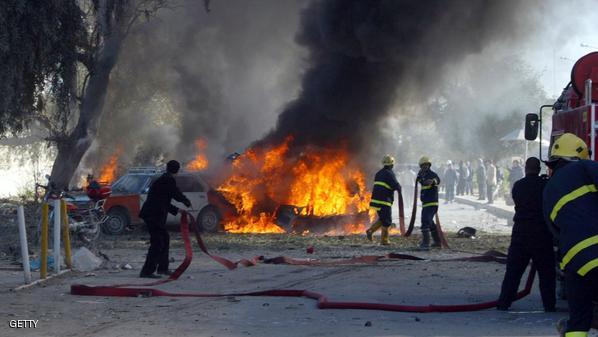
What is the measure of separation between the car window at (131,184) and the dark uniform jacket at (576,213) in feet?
45.2

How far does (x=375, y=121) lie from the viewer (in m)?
21.0

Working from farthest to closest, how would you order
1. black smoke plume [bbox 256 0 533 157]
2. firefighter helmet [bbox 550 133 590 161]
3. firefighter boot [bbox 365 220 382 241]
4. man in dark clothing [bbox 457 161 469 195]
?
man in dark clothing [bbox 457 161 469 195] → black smoke plume [bbox 256 0 533 157] → firefighter boot [bbox 365 220 382 241] → firefighter helmet [bbox 550 133 590 161]

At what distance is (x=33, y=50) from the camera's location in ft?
41.6

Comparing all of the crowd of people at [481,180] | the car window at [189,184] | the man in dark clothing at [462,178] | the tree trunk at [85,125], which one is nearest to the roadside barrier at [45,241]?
the car window at [189,184]

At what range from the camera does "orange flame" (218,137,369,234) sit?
62.9ft

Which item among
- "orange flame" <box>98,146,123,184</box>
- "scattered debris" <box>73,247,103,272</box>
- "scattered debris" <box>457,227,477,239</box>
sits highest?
"orange flame" <box>98,146,123,184</box>

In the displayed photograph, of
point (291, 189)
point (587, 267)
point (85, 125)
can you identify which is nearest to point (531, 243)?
point (587, 267)

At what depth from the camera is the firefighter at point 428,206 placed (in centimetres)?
1533

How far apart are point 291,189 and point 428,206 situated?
4.57 meters

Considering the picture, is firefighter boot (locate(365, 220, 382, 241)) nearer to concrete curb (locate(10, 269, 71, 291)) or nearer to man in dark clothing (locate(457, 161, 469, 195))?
concrete curb (locate(10, 269, 71, 291))

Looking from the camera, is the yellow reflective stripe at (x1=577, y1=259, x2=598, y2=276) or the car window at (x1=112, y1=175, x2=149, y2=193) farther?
the car window at (x1=112, y1=175, x2=149, y2=193)

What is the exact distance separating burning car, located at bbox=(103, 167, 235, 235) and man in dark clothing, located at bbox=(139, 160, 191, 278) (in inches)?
266

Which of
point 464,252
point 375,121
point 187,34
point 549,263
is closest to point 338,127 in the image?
point 375,121

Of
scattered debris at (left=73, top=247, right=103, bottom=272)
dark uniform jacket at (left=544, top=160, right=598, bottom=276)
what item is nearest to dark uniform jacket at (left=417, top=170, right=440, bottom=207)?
scattered debris at (left=73, top=247, right=103, bottom=272)
